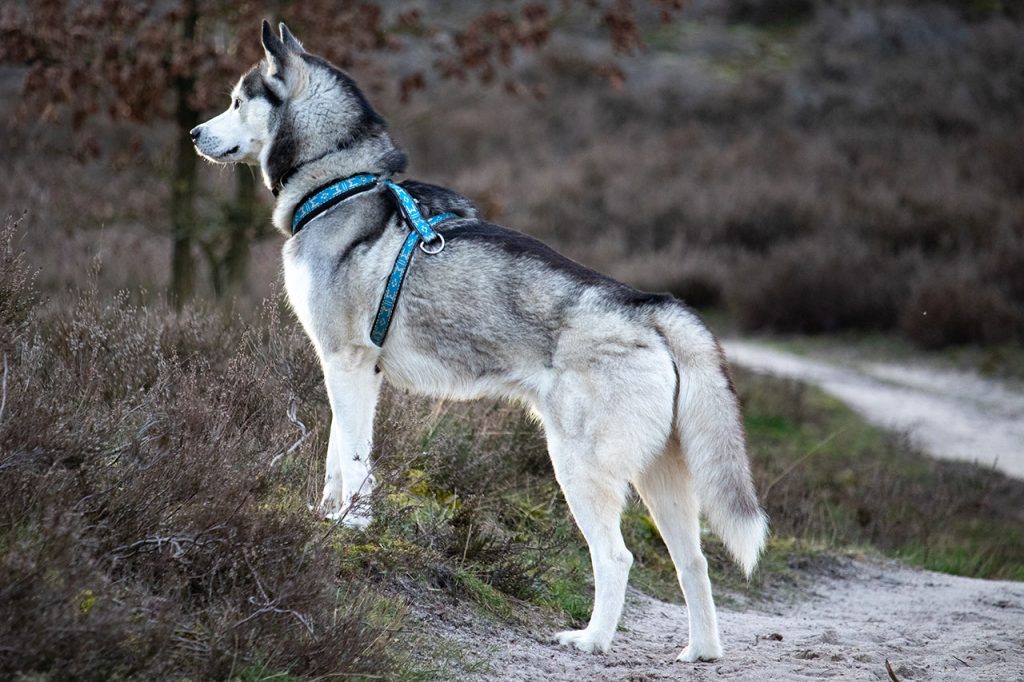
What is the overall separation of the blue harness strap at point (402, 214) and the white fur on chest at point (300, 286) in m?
0.19

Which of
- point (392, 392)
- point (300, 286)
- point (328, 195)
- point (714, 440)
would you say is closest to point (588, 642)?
point (714, 440)

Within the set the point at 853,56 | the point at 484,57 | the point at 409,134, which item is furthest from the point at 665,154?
the point at 484,57

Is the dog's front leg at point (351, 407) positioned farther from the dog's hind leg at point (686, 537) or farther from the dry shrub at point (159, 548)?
the dog's hind leg at point (686, 537)

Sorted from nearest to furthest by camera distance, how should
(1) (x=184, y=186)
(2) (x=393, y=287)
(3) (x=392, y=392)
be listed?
(2) (x=393, y=287) < (3) (x=392, y=392) < (1) (x=184, y=186)

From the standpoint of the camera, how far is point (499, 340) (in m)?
4.38

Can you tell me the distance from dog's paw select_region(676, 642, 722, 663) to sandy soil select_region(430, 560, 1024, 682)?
0.04 metres

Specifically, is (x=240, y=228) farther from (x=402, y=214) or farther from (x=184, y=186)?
(x=402, y=214)

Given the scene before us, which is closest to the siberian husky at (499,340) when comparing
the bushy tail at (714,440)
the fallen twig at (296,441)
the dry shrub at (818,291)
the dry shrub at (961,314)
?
the bushy tail at (714,440)

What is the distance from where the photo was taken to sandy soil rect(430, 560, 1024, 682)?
4184mm

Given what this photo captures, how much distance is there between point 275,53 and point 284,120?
0.30m

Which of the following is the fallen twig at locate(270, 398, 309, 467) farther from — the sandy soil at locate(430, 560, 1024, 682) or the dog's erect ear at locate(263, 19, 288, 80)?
the dog's erect ear at locate(263, 19, 288, 80)

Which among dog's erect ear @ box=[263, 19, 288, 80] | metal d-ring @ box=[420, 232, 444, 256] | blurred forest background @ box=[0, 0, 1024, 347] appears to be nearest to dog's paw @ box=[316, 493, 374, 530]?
Result: metal d-ring @ box=[420, 232, 444, 256]

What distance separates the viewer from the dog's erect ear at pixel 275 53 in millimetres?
4875

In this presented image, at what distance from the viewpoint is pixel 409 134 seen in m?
25.8
